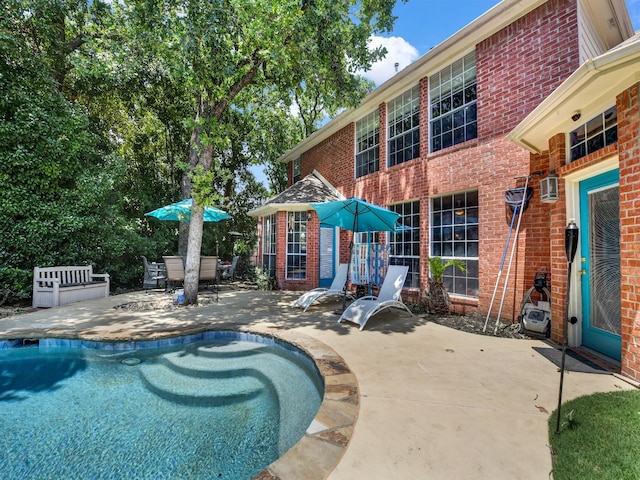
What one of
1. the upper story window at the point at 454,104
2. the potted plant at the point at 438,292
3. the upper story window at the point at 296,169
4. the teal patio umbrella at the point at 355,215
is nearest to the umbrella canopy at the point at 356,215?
the teal patio umbrella at the point at 355,215

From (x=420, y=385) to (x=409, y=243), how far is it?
5.40 metres

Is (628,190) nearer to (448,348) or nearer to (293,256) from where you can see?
(448,348)

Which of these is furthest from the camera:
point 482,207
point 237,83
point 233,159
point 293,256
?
point 233,159

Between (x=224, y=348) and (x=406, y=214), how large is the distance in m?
5.79

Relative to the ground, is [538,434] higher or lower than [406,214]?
lower

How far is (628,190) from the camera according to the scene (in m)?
3.28

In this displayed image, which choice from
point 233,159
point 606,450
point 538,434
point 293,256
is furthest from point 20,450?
point 233,159

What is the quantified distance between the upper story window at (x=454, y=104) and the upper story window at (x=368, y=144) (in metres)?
2.14

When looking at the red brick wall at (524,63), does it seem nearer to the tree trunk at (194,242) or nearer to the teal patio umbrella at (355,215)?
the teal patio umbrella at (355,215)

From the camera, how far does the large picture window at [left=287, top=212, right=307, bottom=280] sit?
1092cm

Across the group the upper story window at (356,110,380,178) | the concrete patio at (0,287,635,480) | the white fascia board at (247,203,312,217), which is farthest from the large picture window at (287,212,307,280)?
the concrete patio at (0,287,635,480)

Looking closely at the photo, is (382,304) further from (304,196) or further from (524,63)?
(304,196)

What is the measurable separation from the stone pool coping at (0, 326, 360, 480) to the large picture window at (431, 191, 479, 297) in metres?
3.98

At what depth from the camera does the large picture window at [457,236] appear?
6605mm
